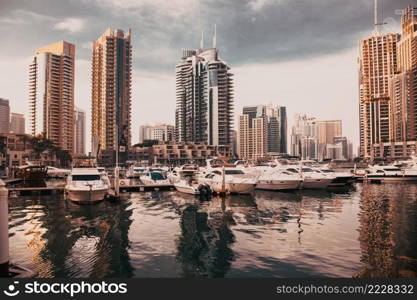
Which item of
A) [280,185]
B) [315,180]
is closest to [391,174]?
[315,180]

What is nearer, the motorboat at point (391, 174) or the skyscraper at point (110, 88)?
the motorboat at point (391, 174)

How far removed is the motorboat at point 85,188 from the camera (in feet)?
96.7

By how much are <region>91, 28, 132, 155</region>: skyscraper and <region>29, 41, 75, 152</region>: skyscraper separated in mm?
17527

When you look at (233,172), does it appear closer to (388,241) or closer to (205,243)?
(205,243)

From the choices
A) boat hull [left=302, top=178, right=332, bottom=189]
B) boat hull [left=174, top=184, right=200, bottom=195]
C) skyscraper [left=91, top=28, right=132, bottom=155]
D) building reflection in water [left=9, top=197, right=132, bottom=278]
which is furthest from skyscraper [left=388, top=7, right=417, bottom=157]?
building reflection in water [left=9, top=197, right=132, bottom=278]

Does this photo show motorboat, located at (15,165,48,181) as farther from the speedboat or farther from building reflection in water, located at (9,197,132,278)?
building reflection in water, located at (9,197,132,278)

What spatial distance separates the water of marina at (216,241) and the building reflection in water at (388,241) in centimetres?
4

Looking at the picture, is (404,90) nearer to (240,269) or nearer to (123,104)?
(123,104)

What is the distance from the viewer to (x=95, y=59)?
200 metres

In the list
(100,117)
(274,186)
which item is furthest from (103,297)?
(100,117)

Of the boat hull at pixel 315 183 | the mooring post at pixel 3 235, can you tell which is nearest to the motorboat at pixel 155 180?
the boat hull at pixel 315 183

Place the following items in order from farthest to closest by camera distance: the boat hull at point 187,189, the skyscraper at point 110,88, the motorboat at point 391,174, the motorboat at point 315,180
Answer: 1. the skyscraper at point 110,88
2. the motorboat at point 391,174
3. the motorboat at point 315,180
4. the boat hull at point 187,189

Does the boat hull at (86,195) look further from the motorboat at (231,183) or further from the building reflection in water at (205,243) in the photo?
the motorboat at (231,183)

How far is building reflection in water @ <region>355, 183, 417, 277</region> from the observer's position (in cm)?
1171
